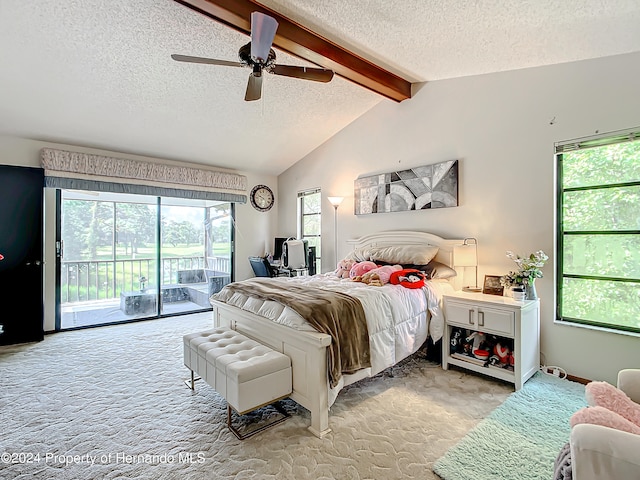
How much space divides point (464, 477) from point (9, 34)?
4540 millimetres

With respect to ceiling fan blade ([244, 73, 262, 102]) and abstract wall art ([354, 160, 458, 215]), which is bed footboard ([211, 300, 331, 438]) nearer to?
ceiling fan blade ([244, 73, 262, 102])

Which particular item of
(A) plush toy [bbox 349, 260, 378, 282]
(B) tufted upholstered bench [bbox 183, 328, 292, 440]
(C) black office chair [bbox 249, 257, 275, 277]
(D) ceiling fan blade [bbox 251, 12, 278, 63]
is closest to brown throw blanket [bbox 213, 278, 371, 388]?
(B) tufted upholstered bench [bbox 183, 328, 292, 440]

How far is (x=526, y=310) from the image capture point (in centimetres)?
271

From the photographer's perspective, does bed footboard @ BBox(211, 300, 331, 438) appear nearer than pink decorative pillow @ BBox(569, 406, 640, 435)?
No

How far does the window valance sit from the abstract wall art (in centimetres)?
240

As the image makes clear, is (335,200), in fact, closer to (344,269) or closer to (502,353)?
Result: (344,269)

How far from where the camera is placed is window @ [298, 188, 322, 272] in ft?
18.5

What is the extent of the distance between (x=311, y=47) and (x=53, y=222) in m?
4.08

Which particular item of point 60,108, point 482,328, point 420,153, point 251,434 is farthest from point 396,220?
point 60,108

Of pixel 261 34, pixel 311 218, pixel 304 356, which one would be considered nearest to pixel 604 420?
pixel 304 356

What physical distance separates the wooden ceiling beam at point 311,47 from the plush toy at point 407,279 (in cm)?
219

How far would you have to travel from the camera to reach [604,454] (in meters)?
1.00

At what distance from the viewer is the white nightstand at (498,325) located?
2.65m

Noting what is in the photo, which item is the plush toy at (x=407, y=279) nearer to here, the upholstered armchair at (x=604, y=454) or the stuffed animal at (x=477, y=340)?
the stuffed animal at (x=477, y=340)
